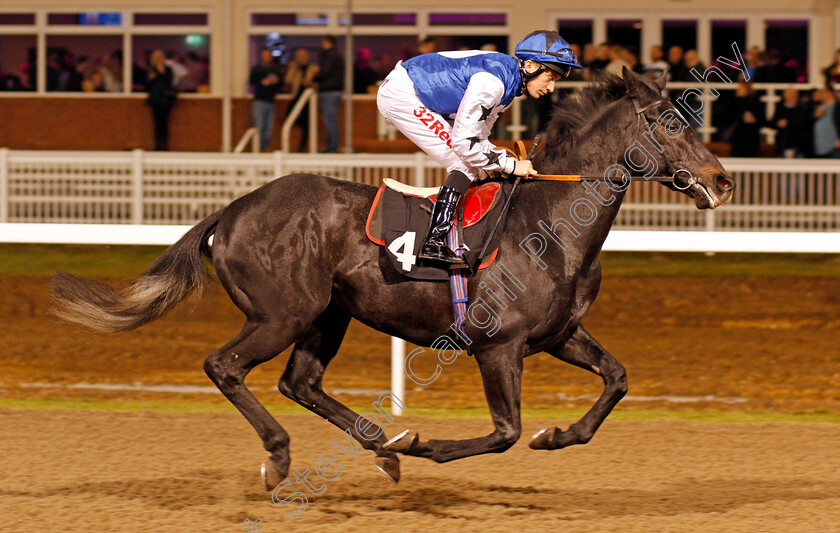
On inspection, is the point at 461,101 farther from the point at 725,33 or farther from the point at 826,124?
the point at 725,33

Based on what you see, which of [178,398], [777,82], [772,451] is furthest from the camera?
[777,82]

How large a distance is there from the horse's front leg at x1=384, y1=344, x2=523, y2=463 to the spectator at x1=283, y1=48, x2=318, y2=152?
9.92m

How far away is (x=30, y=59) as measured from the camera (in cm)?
1623

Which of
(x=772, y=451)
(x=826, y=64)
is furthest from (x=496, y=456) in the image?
(x=826, y=64)

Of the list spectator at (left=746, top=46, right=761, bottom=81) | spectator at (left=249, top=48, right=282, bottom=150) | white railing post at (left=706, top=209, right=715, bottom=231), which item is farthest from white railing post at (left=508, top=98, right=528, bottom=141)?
spectator at (left=249, top=48, right=282, bottom=150)

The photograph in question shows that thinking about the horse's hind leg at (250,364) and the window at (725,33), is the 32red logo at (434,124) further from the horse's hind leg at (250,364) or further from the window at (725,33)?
the window at (725,33)

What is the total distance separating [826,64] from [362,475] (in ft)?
38.4

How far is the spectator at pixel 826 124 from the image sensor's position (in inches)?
457

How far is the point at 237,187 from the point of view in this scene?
38.8ft

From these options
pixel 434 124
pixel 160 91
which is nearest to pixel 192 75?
pixel 160 91

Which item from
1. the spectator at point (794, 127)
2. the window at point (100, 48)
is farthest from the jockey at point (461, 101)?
the window at point (100, 48)

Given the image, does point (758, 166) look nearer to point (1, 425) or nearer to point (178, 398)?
point (178, 398)

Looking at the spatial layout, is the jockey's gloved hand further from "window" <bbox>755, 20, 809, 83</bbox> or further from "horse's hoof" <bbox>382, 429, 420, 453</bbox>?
"window" <bbox>755, 20, 809, 83</bbox>

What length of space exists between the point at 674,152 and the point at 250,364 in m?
1.75
